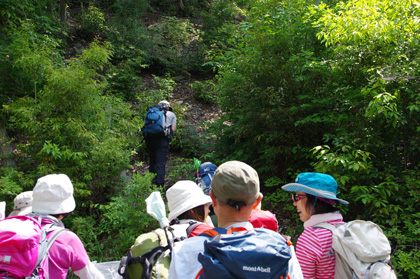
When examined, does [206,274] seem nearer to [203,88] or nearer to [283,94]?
[283,94]

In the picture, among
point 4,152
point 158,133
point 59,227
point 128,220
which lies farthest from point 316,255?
point 4,152

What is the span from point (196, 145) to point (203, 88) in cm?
356

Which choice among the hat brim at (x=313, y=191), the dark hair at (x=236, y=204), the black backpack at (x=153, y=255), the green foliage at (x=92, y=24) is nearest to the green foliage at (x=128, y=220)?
the black backpack at (x=153, y=255)

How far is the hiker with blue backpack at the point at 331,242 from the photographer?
2.12 metres

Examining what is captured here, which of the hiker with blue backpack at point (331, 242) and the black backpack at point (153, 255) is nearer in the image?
the black backpack at point (153, 255)

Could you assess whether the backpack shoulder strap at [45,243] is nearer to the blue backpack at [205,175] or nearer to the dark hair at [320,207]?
the dark hair at [320,207]

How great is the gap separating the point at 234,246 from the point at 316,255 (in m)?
1.13

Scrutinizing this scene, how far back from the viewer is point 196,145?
9055mm

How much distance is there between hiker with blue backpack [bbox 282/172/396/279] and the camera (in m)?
2.12

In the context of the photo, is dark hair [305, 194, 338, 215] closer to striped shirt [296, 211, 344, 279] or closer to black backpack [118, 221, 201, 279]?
striped shirt [296, 211, 344, 279]

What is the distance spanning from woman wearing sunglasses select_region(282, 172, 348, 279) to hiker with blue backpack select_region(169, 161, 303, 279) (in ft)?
2.21

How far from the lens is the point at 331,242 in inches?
93.8

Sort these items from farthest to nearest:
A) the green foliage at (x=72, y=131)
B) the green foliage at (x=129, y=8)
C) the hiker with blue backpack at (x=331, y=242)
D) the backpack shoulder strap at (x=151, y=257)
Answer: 1. the green foliage at (x=129, y=8)
2. the green foliage at (x=72, y=131)
3. the hiker with blue backpack at (x=331, y=242)
4. the backpack shoulder strap at (x=151, y=257)

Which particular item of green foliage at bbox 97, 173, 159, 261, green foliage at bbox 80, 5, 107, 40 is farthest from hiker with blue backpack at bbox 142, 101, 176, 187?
green foliage at bbox 80, 5, 107, 40
